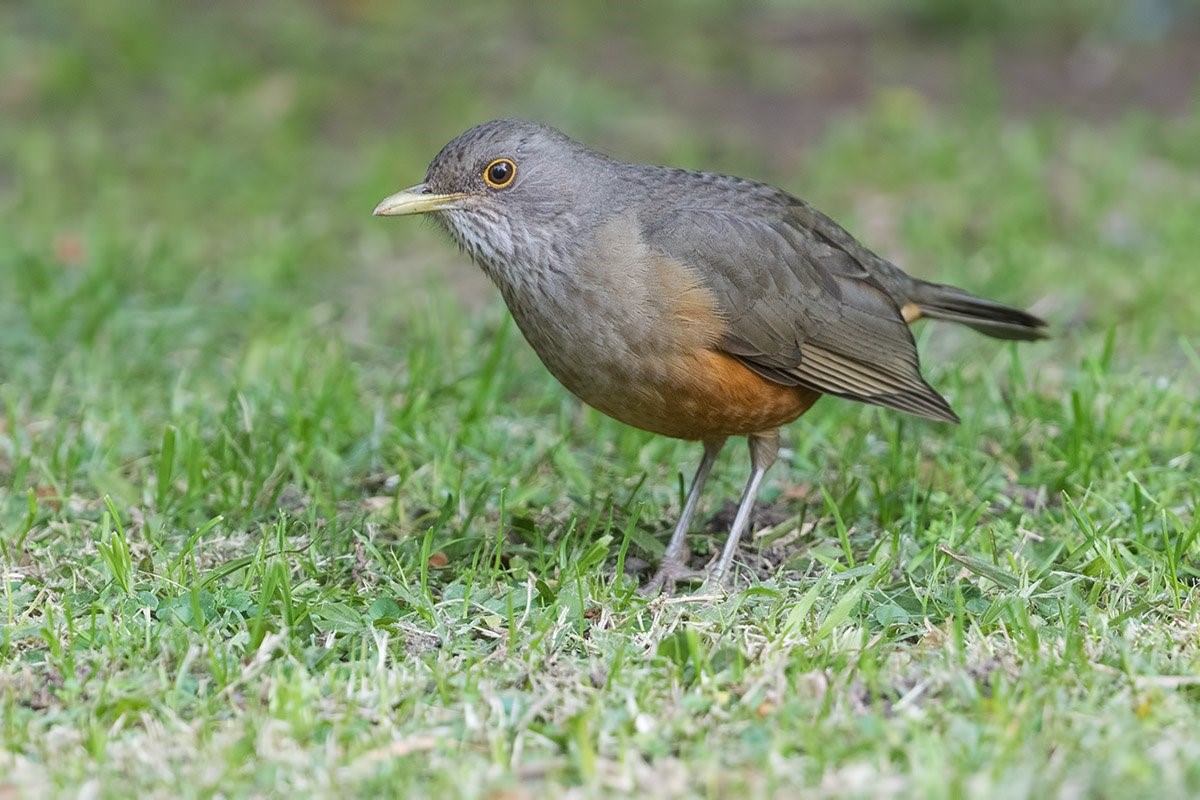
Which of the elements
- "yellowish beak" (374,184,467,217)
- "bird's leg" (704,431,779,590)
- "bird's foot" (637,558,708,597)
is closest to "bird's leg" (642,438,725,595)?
"bird's foot" (637,558,708,597)

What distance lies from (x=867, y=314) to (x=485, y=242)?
1.43 meters

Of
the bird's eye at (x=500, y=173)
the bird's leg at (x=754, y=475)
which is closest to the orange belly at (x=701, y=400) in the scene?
the bird's leg at (x=754, y=475)

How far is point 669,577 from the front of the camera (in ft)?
17.2

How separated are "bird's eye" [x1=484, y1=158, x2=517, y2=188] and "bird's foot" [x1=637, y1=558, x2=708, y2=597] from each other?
1.38 meters

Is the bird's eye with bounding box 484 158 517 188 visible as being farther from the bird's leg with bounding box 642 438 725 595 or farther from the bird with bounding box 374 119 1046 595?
the bird's leg with bounding box 642 438 725 595

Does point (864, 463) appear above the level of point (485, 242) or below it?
below

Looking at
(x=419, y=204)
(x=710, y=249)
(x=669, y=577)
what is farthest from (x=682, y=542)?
(x=419, y=204)

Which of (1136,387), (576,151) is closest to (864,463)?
(1136,387)

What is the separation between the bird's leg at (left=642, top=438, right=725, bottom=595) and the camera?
523 centimetres

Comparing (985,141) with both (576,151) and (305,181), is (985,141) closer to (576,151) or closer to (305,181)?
(305,181)

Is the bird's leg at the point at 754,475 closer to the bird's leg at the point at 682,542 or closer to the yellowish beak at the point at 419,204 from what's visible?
the bird's leg at the point at 682,542

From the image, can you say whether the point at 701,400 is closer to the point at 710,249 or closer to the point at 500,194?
the point at 710,249

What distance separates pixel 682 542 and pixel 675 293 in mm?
886

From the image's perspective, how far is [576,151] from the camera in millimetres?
5555
